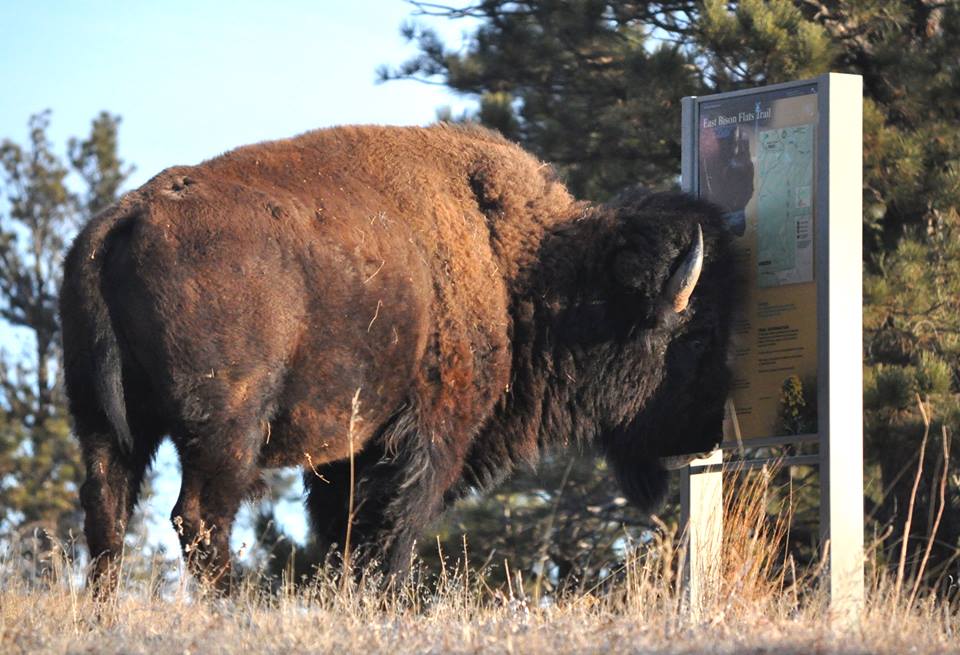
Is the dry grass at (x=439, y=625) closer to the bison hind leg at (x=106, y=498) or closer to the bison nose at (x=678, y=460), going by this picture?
the bison hind leg at (x=106, y=498)

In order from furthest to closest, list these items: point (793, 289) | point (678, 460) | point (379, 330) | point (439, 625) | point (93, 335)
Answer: point (678, 460)
point (793, 289)
point (379, 330)
point (93, 335)
point (439, 625)

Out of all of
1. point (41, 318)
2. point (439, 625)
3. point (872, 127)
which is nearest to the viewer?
point (439, 625)

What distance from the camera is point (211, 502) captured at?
5.53 metres

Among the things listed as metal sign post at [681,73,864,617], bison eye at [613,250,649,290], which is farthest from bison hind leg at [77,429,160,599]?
bison eye at [613,250,649,290]

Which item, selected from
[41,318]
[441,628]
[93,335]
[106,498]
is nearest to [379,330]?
[93,335]

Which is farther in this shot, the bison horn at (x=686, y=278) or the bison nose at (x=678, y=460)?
the bison nose at (x=678, y=460)

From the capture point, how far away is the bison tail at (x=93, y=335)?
17.6 feet

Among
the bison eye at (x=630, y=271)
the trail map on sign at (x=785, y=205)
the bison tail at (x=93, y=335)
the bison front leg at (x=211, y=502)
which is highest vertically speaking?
the trail map on sign at (x=785, y=205)

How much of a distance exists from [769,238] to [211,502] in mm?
3008

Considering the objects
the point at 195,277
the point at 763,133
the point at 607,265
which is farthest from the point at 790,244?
the point at 195,277

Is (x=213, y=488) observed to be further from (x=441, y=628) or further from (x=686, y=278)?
(x=686, y=278)

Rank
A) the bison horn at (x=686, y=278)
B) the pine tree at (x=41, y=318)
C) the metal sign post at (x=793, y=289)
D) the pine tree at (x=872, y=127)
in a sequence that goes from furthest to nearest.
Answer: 1. the pine tree at (x=41, y=318)
2. the pine tree at (x=872, y=127)
3. the bison horn at (x=686, y=278)
4. the metal sign post at (x=793, y=289)

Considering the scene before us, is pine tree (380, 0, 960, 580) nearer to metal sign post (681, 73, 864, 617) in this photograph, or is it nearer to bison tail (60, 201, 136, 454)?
metal sign post (681, 73, 864, 617)

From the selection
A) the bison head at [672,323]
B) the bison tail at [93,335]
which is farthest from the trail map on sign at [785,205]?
the bison tail at [93,335]
